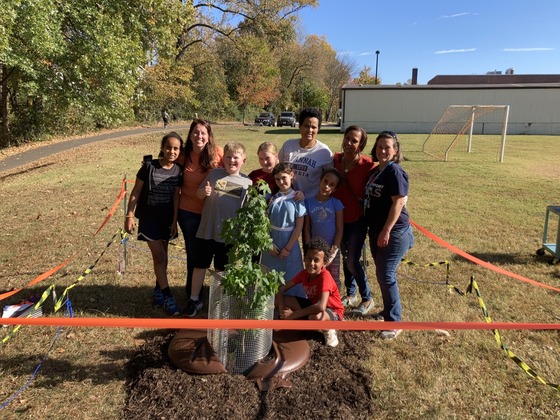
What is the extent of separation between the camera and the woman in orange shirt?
3893mm

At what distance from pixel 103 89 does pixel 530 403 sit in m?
16.1

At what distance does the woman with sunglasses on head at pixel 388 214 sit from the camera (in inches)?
140

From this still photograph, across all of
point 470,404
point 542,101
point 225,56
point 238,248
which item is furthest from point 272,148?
point 225,56

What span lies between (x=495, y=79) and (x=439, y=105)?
46.4 metres

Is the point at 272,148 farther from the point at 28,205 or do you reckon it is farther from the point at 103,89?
the point at 103,89

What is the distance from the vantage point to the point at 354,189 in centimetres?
401

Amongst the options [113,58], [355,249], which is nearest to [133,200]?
[355,249]

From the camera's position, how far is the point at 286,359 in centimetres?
328

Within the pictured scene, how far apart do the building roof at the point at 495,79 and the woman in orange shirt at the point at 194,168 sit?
2982 inches

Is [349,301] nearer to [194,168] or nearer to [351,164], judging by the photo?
[351,164]

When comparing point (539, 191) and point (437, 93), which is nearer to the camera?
point (539, 191)

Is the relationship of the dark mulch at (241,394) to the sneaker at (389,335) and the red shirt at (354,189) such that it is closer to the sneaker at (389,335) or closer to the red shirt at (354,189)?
the sneaker at (389,335)

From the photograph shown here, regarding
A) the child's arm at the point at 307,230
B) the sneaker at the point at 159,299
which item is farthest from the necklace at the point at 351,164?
the sneaker at the point at 159,299

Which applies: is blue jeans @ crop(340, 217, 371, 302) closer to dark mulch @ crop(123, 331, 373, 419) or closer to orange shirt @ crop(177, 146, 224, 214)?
dark mulch @ crop(123, 331, 373, 419)
